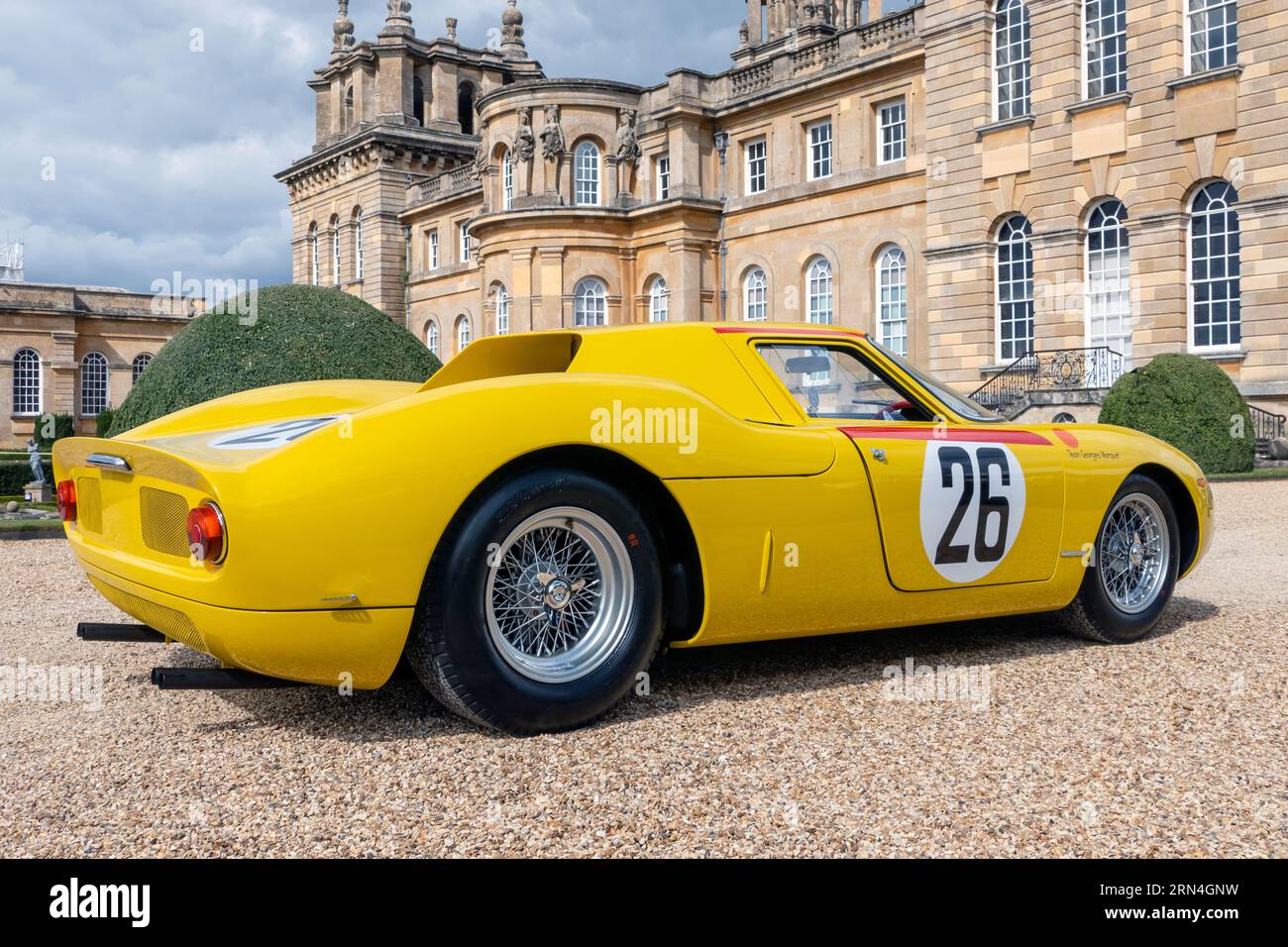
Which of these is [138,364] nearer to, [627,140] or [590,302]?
[590,302]

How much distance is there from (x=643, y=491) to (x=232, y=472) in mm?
1380

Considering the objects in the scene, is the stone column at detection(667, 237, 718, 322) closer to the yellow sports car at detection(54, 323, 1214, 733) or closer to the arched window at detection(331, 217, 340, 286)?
the arched window at detection(331, 217, 340, 286)

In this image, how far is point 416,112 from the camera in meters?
53.6

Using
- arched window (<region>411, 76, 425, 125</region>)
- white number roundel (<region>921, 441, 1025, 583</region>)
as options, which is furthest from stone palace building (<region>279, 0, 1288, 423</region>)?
white number roundel (<region>921, 441, 1025, 583</region>)

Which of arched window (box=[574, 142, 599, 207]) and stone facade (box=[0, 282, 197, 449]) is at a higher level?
arched window (box=[574, 142, 599, 207])

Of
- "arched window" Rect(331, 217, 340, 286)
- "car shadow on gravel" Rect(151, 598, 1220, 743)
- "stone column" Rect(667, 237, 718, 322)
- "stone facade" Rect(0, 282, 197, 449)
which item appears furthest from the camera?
"arched window" Rect(331, 217, 340, 286)

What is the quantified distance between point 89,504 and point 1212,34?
74.9ft

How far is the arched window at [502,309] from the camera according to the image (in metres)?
34.8

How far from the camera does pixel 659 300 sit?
34.4 m

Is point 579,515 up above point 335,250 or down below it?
below

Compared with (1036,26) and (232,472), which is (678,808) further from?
(1036,26)

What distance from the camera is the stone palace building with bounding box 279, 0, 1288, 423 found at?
2077cm

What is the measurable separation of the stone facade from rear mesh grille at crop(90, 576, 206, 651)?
48984 millimetres

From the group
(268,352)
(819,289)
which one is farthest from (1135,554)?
(819,289)
